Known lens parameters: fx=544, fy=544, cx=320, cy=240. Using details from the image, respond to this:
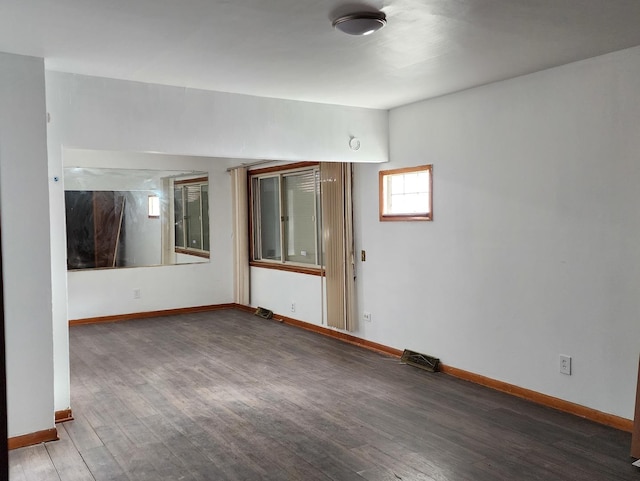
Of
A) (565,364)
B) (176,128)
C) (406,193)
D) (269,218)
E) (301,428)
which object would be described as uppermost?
(176,128)

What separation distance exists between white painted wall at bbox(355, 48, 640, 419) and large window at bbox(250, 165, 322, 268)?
170 cm

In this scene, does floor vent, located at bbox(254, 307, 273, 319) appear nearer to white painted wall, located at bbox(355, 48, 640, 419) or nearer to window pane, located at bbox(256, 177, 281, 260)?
window pane, located at bbox(256, 177, 281, 260)

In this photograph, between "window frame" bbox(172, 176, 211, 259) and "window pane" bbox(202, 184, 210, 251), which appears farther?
"window pane" bbox(202, 184, 210, 251)

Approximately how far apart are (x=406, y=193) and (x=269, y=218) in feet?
9.77

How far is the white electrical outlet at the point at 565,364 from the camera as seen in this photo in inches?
150

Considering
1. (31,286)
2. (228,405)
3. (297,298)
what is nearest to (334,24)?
(31,286)

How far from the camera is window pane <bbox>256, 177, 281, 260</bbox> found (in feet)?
25.0

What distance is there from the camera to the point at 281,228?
741 centimetres

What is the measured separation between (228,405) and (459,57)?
2.93 meters

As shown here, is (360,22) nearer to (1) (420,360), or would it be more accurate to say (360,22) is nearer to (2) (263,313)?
(1) (420,360)

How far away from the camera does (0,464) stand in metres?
0.75

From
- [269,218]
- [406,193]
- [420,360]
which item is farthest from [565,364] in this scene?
[269,218]

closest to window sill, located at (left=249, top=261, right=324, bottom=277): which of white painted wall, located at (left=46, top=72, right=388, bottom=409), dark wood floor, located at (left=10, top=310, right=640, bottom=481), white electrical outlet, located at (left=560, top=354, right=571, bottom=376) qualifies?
dark wood floor, located at (left=10, top=310, right=640, bottom=481)

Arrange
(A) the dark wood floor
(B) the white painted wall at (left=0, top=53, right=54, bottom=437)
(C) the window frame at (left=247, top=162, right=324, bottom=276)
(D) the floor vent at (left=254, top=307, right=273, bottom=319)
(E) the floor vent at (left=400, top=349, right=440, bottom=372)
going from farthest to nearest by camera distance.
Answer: (D) the floor vent at (left=254, top=307, right=273, bottom=319) < (C) the window frame at (left=247, top=162, right=324, bottom=276) < (E) the floor vent at (left=400, top=349, right=440, bottom=372) < (B) the white painted wall at (left=0, top=53, right=54, bottom=437) < (A) the dark wood floor
